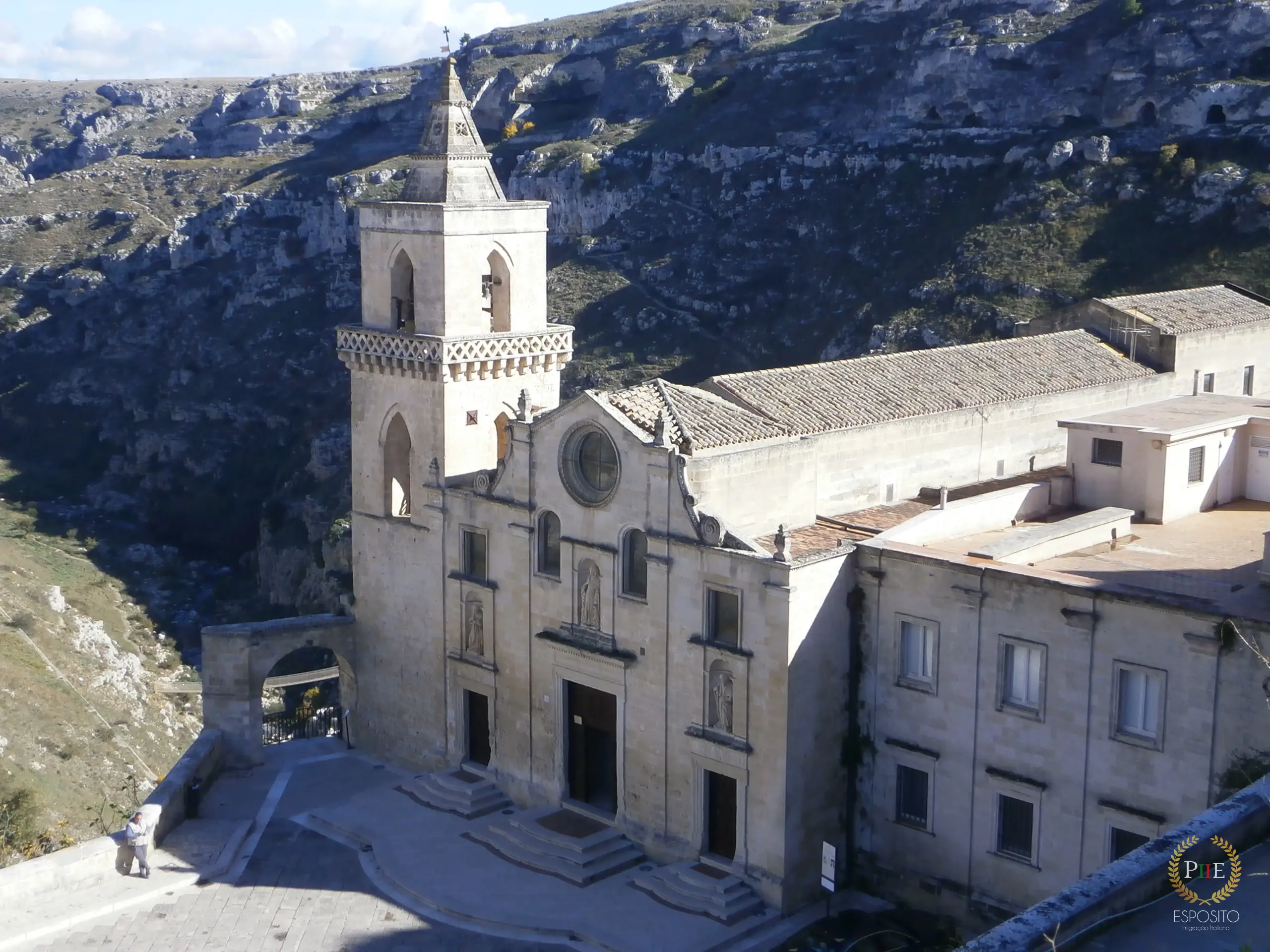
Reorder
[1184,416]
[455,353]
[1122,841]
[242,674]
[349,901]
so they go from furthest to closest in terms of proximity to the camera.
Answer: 1. [242,674]
2. [1184,416]
3. [455,353]
4. [349,901]
5. [1122,841]

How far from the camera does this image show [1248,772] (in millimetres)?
20516

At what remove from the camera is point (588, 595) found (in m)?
27.0

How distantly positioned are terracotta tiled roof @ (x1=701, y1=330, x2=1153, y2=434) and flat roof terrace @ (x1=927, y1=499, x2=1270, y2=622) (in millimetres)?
3124

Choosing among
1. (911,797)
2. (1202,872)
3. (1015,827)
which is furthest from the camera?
(911,797)

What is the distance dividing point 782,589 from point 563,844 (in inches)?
254

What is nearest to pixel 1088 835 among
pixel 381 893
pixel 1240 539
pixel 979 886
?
pixel 979 886

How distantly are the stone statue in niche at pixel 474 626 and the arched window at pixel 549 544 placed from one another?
6.80 ft

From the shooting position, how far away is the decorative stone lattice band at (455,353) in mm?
29828

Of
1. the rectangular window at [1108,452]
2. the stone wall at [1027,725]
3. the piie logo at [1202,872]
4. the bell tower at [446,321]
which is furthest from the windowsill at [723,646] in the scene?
the piie logo at [1202,872]

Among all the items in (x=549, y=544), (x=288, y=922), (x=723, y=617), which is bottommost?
(x=288, y=922)

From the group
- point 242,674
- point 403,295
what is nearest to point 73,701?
point 242,674

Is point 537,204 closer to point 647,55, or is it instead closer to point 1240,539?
point 1240,539

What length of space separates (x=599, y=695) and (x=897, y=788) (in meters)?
5.67

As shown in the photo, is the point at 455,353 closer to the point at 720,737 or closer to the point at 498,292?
the point at 498,292
